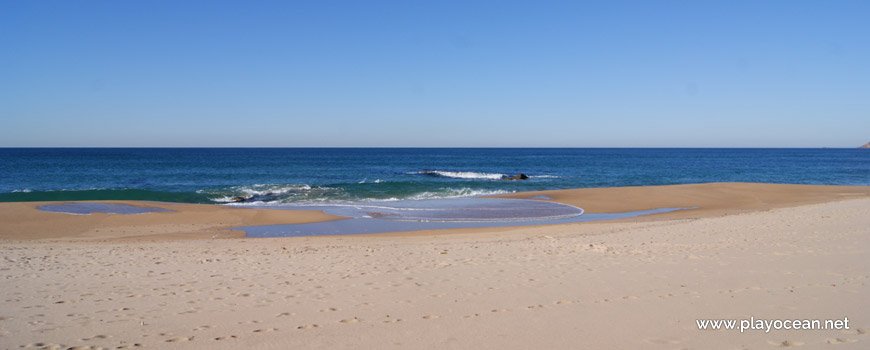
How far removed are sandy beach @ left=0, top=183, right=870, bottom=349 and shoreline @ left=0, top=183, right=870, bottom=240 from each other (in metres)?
2.84

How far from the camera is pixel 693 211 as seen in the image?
2072 centimetres

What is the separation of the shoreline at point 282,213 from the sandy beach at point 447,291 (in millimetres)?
2839

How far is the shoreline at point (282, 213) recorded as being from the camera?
15.7 metres

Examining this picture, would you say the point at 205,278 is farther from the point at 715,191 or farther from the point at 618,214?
the point at 715,191

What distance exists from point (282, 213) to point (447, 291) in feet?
47.9

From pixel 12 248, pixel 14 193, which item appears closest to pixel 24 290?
pixel 12 248

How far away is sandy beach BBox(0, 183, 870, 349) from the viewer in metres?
4.99

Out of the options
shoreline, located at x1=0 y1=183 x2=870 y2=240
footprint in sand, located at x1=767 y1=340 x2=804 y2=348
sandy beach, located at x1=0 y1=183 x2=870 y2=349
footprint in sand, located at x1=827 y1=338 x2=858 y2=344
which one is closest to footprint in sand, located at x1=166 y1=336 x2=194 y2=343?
sandy beach, located at x1=0 y1=183 x2=870 y2=349

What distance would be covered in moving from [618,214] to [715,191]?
10726mm

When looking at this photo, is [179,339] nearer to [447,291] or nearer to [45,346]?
[45,346]

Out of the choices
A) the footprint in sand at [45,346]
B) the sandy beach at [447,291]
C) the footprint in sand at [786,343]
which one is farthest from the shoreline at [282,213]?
the footprint in sand at [786,343]

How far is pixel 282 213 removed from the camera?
2014cm

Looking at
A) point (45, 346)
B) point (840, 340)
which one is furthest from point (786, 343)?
point (45, 346)

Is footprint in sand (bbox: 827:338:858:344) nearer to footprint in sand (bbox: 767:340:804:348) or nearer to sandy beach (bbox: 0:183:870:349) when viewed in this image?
sandy beach (bbox: 0:183:870:349)
